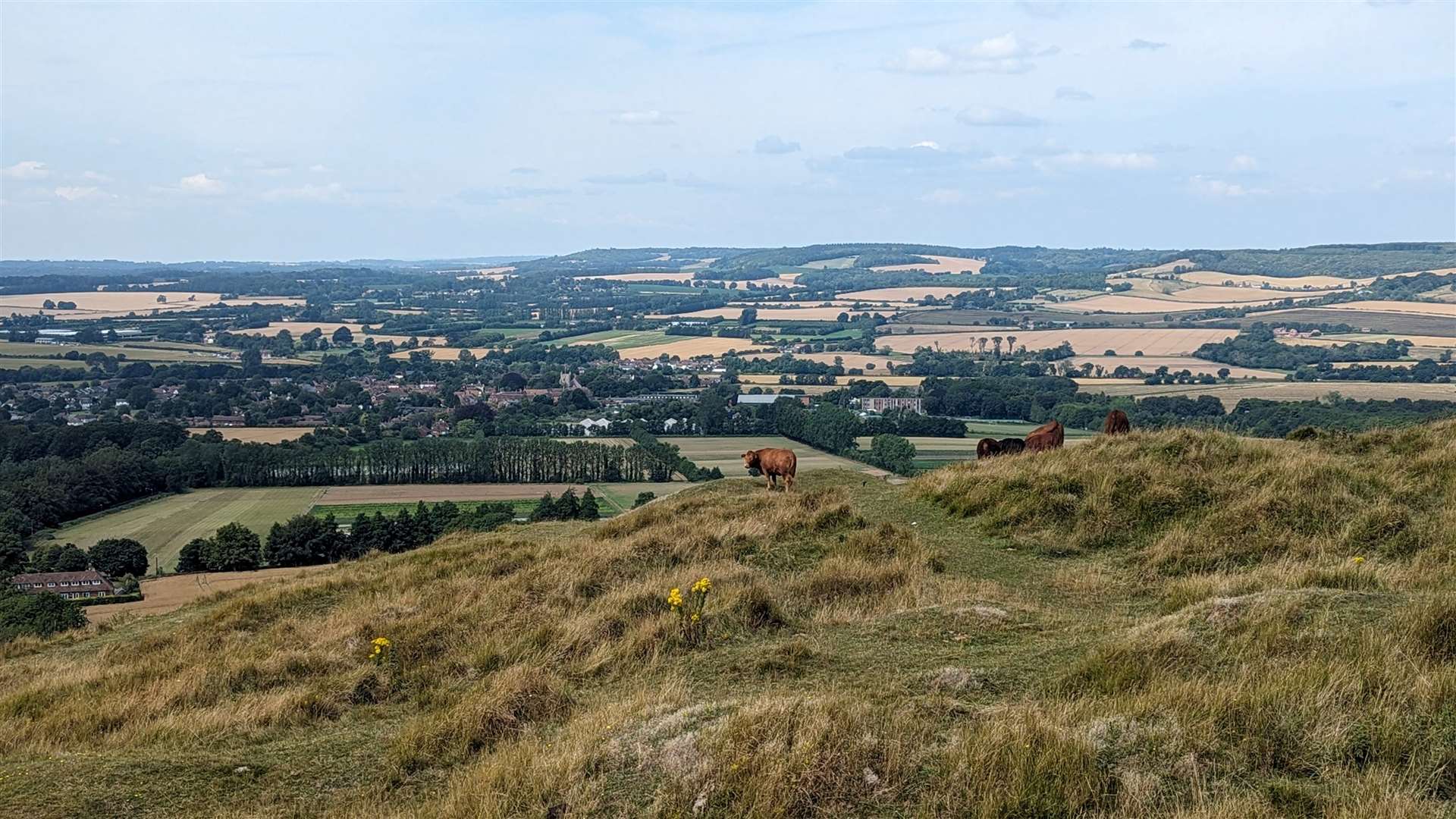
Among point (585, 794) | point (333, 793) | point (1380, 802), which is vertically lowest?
point (333, 793)

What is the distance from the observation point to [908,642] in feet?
33.3

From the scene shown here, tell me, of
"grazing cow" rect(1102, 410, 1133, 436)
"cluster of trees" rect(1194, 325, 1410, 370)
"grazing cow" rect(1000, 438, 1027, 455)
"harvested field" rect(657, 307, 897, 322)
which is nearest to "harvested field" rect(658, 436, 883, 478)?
"grazing cow" rect(1000, 438, 1027, 455)

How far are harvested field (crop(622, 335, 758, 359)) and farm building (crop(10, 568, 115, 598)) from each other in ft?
307

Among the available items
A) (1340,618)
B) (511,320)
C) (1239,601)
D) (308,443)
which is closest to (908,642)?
(1239,601)

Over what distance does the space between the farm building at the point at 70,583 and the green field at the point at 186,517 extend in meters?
4.89

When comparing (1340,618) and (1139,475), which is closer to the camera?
(1340,618)

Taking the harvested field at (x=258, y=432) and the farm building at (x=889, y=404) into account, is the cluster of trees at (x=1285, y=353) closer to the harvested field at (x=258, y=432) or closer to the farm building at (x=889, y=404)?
the farm building at (x=889, y=404)

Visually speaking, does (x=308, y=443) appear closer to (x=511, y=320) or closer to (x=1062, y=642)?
(x=1062, y=642)

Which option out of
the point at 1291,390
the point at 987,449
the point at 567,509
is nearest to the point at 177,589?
the point at 567,509

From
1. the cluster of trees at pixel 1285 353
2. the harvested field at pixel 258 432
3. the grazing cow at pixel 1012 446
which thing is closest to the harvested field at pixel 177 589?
the grazing cow at pixel 1012 446

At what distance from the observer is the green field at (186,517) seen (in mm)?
44625

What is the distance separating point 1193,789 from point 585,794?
140 inches

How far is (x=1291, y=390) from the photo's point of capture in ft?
225

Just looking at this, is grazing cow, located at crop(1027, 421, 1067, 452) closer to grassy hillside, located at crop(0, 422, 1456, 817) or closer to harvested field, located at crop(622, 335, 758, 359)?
grassy hillside, located at crop(0, 422, 1456, 817)
